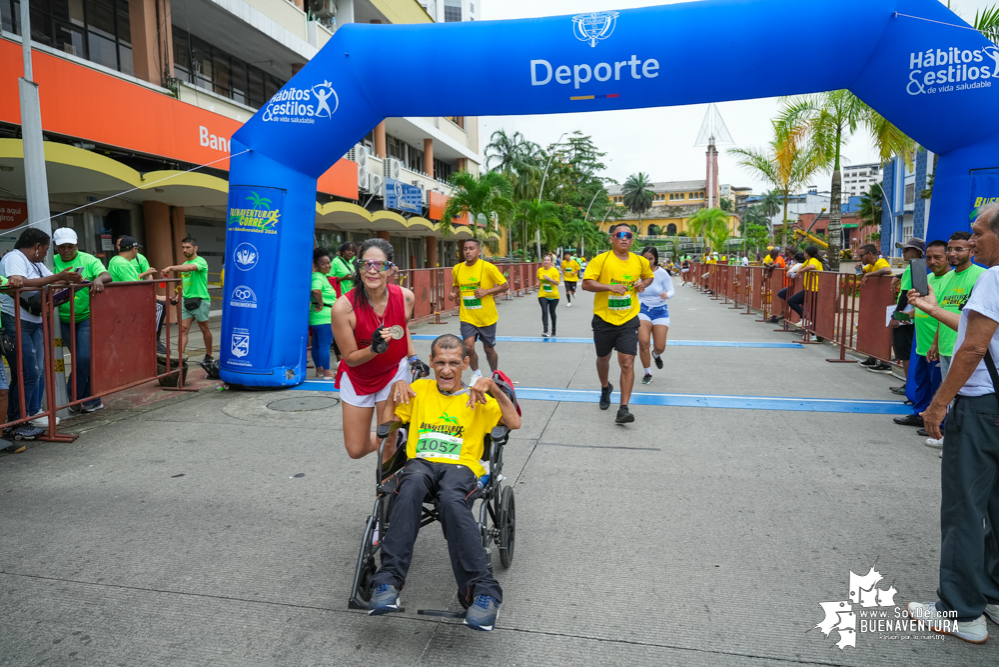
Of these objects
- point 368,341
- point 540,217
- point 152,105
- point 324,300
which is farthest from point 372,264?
point 540,217

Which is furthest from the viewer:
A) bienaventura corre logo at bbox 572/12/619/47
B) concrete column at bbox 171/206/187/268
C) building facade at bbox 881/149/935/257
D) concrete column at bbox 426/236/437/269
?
building facade at bbox 881/149/935/257

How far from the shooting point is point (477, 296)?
7668mm

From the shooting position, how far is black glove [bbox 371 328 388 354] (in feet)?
11.6

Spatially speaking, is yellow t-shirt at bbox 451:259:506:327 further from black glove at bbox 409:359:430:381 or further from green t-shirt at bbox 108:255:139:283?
black glove at bbox 409:359:430:381

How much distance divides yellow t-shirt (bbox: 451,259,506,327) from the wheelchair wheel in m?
4.51

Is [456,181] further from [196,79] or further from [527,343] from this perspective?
[527,343]

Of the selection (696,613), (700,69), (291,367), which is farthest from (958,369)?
(291,367)

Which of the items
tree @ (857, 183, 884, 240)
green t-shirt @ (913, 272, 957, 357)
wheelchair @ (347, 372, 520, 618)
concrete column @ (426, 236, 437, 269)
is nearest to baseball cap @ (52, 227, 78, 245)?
wheelchair @ (347, 372, 520, 618)

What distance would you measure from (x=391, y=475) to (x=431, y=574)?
0.55 metres

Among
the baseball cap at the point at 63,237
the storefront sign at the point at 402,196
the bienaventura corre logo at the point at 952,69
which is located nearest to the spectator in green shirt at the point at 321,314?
the baseball cap at the point at 63,237

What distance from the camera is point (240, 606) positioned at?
3014 mm

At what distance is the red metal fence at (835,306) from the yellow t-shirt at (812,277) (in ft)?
0.07

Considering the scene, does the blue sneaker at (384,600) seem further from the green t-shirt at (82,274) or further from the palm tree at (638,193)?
the palm tree at (638,193)

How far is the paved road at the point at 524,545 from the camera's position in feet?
8.95
